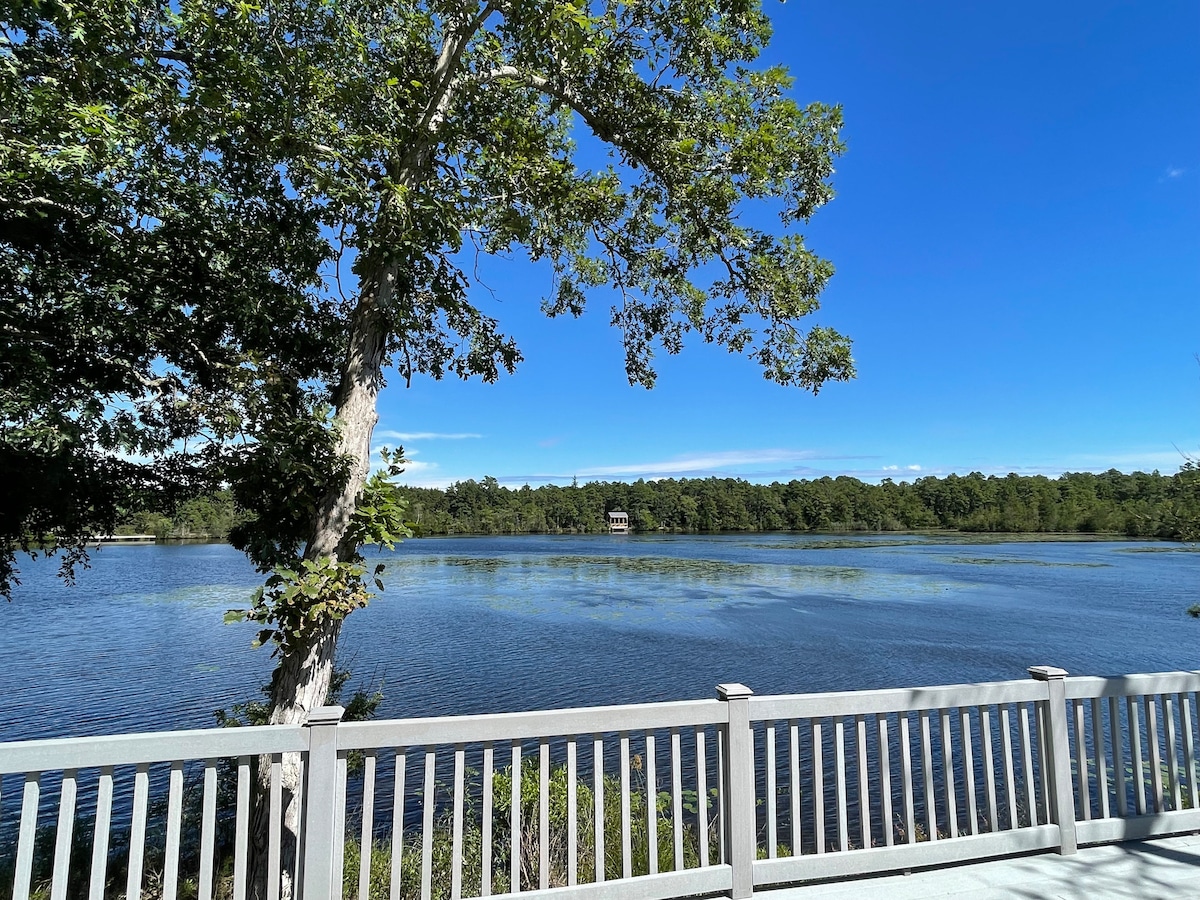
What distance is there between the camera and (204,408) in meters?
3.89

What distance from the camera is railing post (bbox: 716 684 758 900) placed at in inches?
109

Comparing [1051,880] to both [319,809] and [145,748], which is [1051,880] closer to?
[319,809]

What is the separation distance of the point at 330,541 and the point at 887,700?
3456 millimetres

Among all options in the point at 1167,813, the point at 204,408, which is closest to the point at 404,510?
the point at 204,408

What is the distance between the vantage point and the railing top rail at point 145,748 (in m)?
2.16

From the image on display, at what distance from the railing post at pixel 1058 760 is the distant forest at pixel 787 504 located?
85.4m

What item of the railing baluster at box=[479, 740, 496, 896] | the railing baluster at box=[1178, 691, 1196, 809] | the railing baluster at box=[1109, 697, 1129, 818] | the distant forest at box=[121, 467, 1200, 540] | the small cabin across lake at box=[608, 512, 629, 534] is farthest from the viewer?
the small cabin across lake at box=[608, 512, 629, 534]


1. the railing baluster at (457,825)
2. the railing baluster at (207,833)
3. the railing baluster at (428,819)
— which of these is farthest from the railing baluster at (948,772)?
the railing baluster at (207,833)

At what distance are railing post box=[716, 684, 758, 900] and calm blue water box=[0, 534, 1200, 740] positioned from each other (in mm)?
8647

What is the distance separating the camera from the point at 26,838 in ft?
7.02

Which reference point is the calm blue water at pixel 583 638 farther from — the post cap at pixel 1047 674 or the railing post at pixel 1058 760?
the post cap at pixel 1047 674

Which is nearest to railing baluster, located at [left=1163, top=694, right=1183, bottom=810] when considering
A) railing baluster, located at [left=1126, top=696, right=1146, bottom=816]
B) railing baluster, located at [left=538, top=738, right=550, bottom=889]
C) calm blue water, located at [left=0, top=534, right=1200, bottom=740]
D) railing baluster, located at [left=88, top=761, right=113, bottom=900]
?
railing baluster, located at [left=1126, top=696, right=1146, bottom=816]

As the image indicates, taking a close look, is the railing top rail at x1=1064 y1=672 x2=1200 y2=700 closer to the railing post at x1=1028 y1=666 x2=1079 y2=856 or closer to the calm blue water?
the railing post at x1=1028 y1=666 x2=1079 y2=856

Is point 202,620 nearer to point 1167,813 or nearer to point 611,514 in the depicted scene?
point 1167,813
